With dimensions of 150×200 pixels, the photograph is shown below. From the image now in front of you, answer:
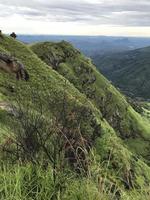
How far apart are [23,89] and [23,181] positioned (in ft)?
202

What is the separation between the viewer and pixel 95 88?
15150 cm

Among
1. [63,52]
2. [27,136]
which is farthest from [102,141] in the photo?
[63,52]

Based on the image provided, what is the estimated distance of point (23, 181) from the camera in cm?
1041

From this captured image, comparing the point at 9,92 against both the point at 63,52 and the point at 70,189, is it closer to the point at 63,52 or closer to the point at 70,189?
the point at 70,189

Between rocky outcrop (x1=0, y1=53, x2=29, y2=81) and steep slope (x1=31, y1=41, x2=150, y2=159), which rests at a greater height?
rocky outcrop (x1=0, y1=53, x2=29, y2=81)

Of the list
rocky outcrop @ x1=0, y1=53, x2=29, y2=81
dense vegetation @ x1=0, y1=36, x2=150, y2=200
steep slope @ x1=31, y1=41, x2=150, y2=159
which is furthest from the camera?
steep slope @ x1=31, y1=41, x2=150, y2=159

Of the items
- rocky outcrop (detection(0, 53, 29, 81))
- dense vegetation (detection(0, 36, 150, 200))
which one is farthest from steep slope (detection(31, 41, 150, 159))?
rocky outcrop (detection(0, 53, 29, 81))

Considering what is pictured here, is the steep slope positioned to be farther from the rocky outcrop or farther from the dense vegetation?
the rocky outcrop

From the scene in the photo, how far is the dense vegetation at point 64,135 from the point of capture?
10.2m

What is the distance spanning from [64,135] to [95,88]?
463ft

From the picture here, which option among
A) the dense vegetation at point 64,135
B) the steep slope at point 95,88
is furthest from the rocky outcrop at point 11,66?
the steep slope at point 95,88

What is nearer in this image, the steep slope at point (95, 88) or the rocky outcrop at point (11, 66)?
the rocky outcrop at point (11, 66)

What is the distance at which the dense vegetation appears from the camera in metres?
10.2

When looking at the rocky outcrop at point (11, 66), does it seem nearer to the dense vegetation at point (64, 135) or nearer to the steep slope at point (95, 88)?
the dense vegetation at point (64, 135)
